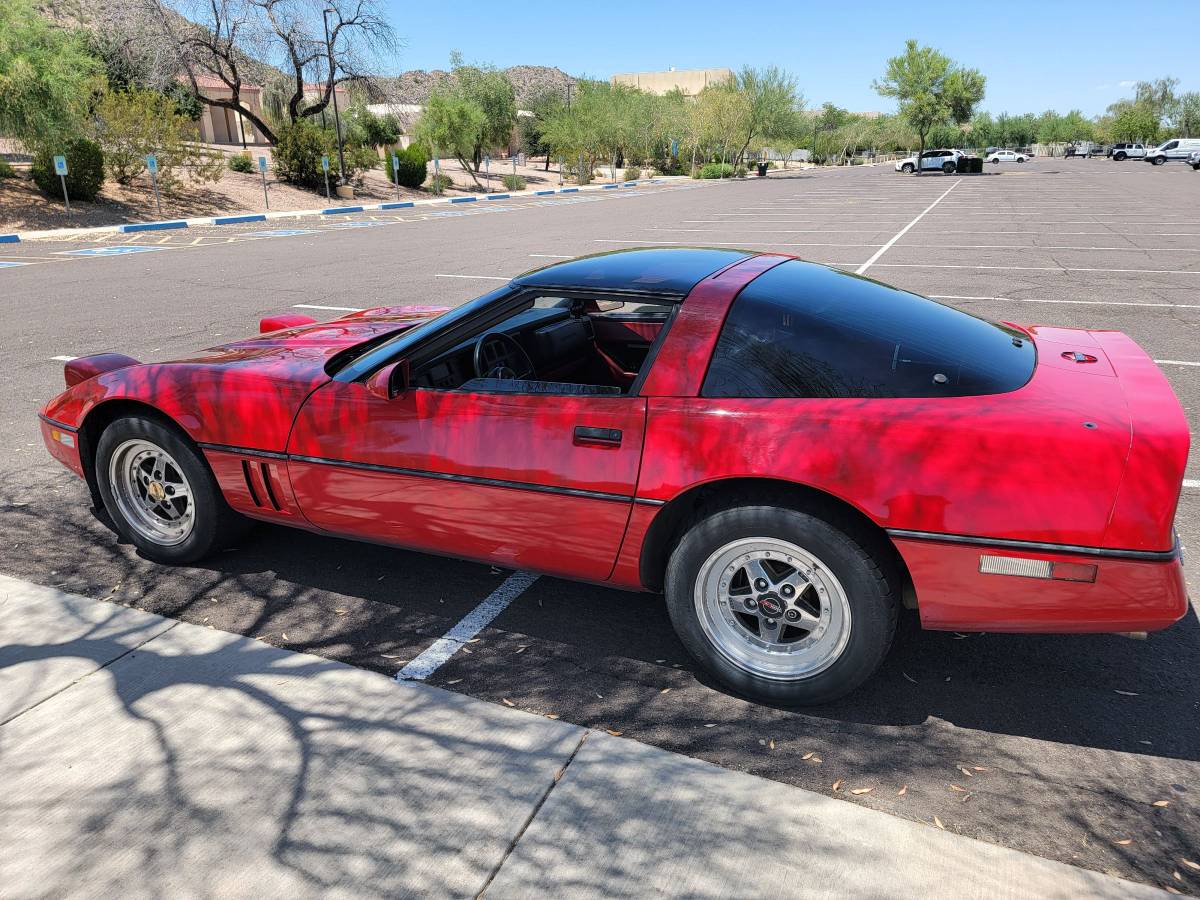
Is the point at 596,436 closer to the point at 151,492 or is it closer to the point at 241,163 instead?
the point at 151,492

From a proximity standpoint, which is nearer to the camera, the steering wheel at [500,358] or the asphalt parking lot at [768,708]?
the asphalt parking lot at [768,708]

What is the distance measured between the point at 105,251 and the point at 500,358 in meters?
18.2

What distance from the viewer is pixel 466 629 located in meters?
3.56

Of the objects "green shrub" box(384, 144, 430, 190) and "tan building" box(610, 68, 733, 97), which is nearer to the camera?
"green shrub" box(384, 144, 430, 190)

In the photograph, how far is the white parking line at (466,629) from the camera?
A: 328 cm

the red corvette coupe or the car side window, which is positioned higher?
the car side window

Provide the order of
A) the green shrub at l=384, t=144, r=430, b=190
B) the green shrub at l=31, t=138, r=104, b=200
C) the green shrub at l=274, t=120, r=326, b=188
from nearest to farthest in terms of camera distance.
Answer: the green shrub at l=31, t=138, r=104, b=200 < the green shrub at l=274, t=120, r=326, b=188 < the green shrub at l=384, t=144, r=430, b=190

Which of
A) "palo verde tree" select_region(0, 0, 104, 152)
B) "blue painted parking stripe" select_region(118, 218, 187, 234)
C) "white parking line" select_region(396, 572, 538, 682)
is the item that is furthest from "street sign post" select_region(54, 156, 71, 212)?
"white parking line" select_region(396, 572, 538, 682)

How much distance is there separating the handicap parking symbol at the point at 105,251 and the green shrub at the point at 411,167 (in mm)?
24331

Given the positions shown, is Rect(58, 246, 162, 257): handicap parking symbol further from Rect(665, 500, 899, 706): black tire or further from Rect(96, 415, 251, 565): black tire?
Rect(665, 500, 899, 706): black tire

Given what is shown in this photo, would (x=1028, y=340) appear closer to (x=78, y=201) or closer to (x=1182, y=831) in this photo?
(x=1182, y=831)

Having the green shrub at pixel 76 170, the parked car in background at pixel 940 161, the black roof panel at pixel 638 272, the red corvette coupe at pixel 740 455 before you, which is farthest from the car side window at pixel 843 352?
the parked car in background at pixel 940 161

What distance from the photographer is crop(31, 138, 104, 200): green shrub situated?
2473 cm

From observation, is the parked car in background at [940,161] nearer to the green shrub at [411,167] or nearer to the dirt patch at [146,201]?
the green shrub at [411,167]
